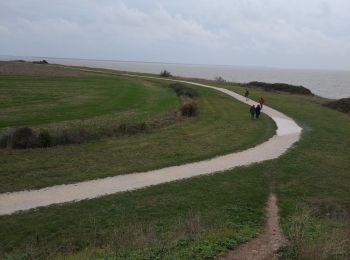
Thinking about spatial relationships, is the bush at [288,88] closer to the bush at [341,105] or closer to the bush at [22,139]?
the bush at [341,105]

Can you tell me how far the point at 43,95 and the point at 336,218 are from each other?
30.7m

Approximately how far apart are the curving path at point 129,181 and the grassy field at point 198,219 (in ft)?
1.89

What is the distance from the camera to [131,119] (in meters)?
28.3

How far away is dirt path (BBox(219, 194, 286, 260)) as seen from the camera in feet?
30.7

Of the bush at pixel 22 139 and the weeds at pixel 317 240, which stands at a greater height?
the weeds at pixel 317 240

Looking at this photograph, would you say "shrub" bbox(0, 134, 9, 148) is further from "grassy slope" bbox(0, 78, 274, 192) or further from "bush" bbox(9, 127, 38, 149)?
"grassy slope" bbox(0, 78, 274, 192)

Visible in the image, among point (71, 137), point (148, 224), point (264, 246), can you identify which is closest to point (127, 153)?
point (71, 137)

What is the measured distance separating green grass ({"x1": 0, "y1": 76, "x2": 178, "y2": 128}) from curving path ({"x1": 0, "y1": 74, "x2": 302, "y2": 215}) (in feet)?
32.3

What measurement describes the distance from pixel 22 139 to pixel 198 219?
36.4ft

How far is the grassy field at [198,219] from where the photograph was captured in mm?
9492

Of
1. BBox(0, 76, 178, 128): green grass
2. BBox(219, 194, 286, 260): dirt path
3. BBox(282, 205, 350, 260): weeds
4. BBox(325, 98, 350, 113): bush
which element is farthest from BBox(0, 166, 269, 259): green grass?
BBox(325, 98, 350, 113): bush

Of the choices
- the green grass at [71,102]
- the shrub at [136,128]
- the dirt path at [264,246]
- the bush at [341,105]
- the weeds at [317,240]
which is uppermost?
the bush at [341,105]

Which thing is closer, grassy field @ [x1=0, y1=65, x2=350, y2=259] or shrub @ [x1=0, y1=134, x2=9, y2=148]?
grassy field @ [x1=0, y1=65, x2=350, y2=259]

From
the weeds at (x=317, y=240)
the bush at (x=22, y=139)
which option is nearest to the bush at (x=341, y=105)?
the bush at (x=22, y=139)
